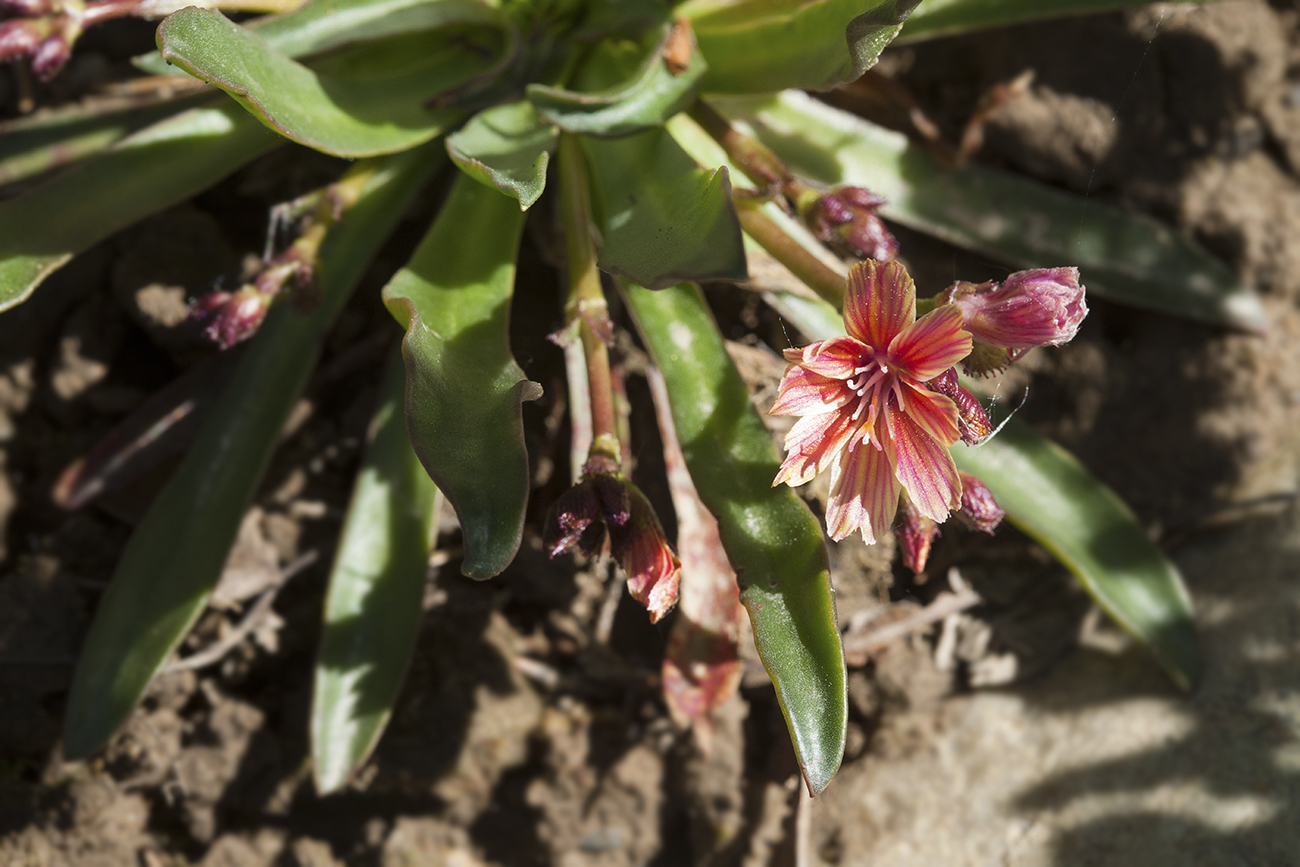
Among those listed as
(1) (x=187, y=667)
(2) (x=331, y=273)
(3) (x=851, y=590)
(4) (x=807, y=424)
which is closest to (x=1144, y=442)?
(3) (x=851, y=590)

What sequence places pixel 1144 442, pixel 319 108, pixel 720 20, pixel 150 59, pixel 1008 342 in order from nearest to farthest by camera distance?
1. pixel 1008 342
2. pixel 319 108
3. pixel 150 59
4. pixel 720 20
5. pixel 1144 442

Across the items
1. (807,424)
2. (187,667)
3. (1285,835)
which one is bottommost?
(1285,835)

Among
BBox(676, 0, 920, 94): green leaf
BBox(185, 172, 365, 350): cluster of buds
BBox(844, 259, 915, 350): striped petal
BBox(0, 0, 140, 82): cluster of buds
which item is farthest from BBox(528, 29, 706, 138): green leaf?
BBox(0, 0, 140, 82): cluster of buds

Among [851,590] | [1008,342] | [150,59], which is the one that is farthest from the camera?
[851,590]

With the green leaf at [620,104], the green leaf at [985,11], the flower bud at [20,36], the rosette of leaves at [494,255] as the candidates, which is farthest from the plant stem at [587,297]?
the flower bud at [20,36]

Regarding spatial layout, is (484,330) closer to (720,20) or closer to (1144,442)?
(720,20)

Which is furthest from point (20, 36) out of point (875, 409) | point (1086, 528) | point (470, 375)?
point (1086, 528)

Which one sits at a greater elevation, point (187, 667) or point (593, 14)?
point (593, 14)
